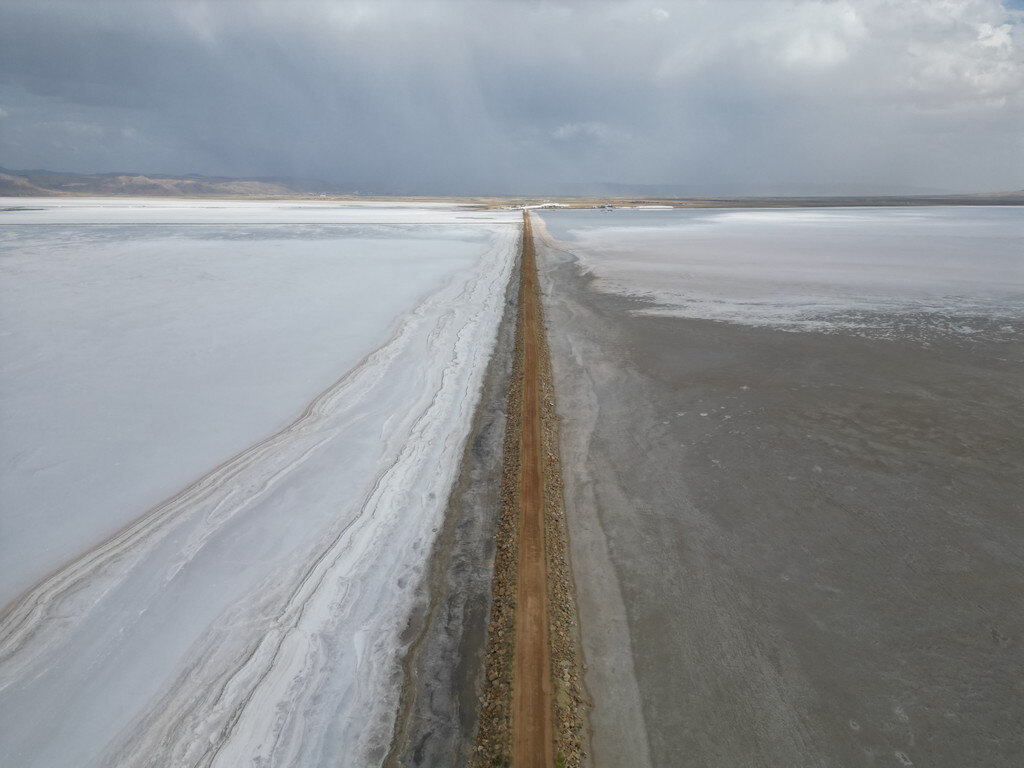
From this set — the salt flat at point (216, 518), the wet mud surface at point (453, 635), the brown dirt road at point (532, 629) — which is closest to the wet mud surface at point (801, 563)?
the brown dirt road at point (532, 629)

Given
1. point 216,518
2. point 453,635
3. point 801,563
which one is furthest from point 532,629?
point 216,518

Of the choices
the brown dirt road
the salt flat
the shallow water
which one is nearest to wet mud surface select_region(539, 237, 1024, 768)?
the brown dirt road

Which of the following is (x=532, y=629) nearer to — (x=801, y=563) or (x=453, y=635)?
(x=453, y=635)

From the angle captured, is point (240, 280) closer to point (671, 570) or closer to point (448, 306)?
point (448, 306)

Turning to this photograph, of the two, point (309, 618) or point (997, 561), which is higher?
point (997, 561)

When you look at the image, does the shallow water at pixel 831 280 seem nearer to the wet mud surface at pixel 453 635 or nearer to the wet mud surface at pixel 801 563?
the wet mud surface at pixel 801 563

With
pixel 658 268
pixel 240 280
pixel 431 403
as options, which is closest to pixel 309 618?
pixel 431 403
